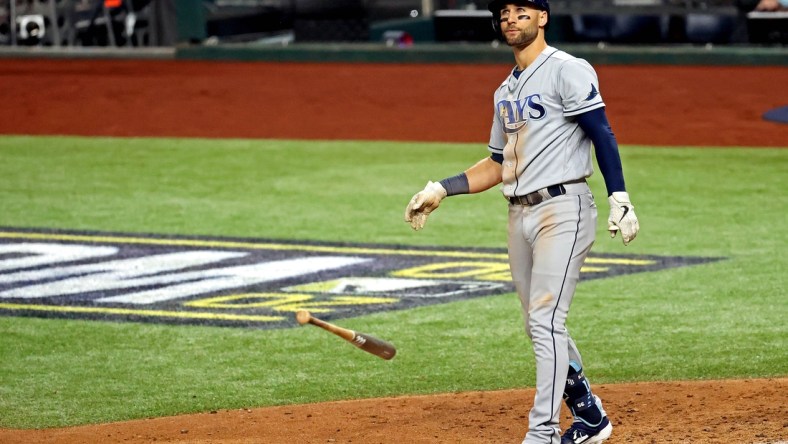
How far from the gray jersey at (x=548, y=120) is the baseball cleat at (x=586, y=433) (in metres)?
0.85

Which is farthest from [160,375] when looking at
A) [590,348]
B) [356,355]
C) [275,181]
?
[275,181]

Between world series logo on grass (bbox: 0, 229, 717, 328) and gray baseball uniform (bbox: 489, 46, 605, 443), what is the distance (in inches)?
114

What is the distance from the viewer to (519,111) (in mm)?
4879

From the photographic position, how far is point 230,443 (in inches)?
207

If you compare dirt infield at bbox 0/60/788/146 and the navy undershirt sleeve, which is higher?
the navy undershirt sleeve

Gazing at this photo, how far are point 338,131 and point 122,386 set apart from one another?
31.6 ft

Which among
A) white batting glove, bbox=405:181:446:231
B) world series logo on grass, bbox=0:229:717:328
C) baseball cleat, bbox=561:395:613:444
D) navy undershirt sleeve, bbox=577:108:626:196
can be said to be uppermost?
navy undershirt sleeve, bbox=577:108:626:196

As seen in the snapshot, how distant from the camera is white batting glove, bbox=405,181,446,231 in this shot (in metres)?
5.11

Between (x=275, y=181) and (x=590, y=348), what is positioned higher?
(x=590, y=348)

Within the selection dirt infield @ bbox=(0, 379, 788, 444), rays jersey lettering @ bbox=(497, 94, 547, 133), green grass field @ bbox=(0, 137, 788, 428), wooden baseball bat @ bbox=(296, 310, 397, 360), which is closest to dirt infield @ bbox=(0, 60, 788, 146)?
green grass field @ bbox=(0, 137, 788, 428)

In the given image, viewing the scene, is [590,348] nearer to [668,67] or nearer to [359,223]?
[359,223]

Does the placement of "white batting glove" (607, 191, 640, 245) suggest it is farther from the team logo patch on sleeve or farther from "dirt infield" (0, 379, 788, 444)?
"dirt infield" (0, 379, 788, 444)

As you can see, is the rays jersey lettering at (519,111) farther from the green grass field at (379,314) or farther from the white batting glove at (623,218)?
the green grass field at (379,314)

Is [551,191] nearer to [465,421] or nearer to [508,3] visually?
[508,3]
